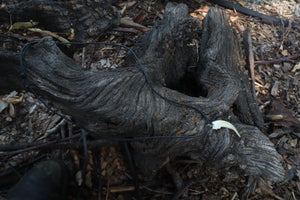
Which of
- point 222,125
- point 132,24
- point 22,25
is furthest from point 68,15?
point 222,125

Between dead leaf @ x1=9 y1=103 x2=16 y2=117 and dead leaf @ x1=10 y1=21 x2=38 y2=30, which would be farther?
dead leaf @ x1=10 y1=21 x2=38 y2=30

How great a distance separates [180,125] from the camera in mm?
1896

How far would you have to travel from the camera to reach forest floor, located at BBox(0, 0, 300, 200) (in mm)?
2051

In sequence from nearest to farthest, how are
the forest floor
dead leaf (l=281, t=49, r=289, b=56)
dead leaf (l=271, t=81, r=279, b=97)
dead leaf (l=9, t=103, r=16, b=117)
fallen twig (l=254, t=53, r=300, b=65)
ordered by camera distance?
1. the forest floor
2. dead leaf (l=9, t=103, r=16, b=117)
3. dead leaf (l=271, t=81, r=279, b=97)
4. fallen twig (l=254, t=53, r=300, b=65)
5. dead leaf (l=281, t=49, r=289, b=56)

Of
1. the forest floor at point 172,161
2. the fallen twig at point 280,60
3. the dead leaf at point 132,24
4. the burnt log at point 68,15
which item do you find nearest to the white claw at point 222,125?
the forest floor at point 172,161

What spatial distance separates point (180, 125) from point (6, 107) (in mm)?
2229

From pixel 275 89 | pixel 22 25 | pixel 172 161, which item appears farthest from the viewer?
pixel 275 89

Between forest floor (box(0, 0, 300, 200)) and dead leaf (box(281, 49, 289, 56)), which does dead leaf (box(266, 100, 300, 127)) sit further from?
dead leaf (box(281, 49, 289, 56))

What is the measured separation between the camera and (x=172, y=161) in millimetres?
2309

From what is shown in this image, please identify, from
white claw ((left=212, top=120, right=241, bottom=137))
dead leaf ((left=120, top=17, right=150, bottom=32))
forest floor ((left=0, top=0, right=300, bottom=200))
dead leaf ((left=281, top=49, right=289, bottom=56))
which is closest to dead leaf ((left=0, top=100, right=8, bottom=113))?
forest floor ((left=0, top=0, right=300, bottom=200))

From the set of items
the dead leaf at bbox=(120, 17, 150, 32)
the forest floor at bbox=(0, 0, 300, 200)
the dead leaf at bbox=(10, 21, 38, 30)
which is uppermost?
the dead leaf at bbox=(10, 21, 38, 30)

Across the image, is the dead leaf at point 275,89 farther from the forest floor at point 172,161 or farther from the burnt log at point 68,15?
the burnt log at point 68,15

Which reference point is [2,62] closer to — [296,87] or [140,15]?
[140,15]

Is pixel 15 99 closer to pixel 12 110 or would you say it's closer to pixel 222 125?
pixel 12 110
